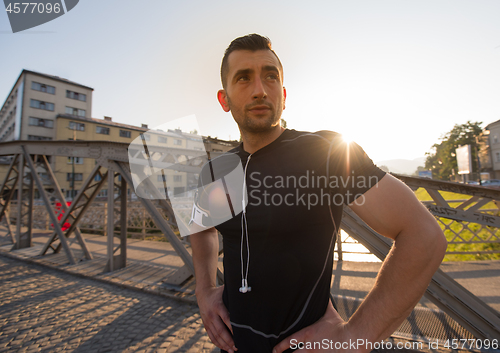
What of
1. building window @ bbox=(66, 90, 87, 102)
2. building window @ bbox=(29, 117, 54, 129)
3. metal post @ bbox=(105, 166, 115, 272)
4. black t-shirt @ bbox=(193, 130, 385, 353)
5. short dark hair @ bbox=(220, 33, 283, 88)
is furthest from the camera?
building window @ bbox=(66, 90, 87, 102)

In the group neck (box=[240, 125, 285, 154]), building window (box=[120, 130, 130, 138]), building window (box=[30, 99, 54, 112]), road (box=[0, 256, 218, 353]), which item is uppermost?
building window (box=[30, 99, 54, 112])

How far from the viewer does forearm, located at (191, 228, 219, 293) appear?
1.77 metres

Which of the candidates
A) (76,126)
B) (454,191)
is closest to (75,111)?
(76,126)

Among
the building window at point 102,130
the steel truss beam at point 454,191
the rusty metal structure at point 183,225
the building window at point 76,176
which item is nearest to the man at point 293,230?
the rusty metal structure at point 183,225

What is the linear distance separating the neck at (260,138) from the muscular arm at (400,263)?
2.23 ft

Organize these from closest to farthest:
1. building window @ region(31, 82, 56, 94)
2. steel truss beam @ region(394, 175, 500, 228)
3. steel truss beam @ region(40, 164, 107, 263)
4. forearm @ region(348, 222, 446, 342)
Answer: forearm @ region(348, 222, 446, 342) < steel truss beam @ region(394, 175, 500, 228) < steel truss beam @ region(40, 164, 107, 263) < building window @ region(31, 82, 56, 94)

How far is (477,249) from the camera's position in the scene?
Answer: 8.02 metres

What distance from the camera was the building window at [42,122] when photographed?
4156cm

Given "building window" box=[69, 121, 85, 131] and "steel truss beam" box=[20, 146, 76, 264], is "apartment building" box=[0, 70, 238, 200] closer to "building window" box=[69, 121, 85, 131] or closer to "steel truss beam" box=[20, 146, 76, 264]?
"building window" box=[69, 121, 85, 131]

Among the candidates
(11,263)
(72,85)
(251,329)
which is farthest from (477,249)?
(72,85)

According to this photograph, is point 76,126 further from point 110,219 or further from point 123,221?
point 110,219

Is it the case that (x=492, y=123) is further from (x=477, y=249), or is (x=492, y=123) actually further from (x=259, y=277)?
(x=259, y=277)

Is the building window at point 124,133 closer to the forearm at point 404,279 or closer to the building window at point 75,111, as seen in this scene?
the building window at point 75,111

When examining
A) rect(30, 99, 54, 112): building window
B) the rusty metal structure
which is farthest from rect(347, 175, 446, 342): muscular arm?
rect(30, 99, 54, 112): building window
